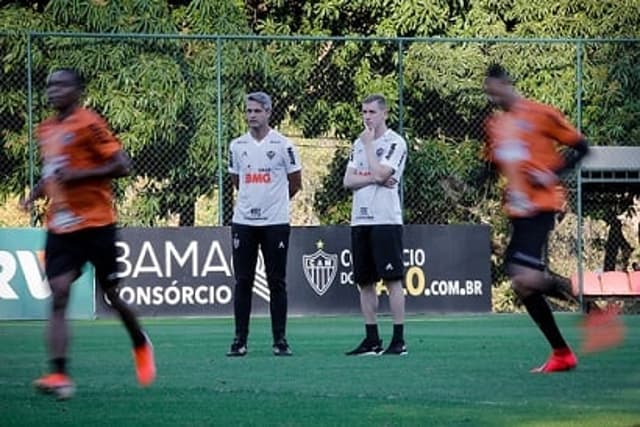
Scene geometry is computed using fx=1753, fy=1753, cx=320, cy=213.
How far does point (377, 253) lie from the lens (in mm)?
14742

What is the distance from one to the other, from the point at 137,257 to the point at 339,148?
5.31 metres

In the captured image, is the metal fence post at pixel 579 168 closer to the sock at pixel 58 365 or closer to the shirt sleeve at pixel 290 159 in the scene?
the shirt sleeve at pixel 290 159

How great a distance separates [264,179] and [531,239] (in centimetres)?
376

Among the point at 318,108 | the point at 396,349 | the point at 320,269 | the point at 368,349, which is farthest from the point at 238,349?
the point at 318,108

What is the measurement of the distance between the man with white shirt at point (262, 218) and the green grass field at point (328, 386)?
386 mm

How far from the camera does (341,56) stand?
27.5m

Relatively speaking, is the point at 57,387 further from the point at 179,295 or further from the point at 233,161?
the point at 179,295

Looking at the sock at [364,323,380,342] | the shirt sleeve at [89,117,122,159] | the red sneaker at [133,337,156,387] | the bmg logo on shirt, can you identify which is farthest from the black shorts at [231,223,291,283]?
the shirt sleeve at [89,117,122,159]

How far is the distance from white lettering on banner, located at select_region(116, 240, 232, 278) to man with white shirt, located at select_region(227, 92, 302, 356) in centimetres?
865

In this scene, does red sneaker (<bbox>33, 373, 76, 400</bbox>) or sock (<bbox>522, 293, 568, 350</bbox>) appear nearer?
red sneaker (<bbox>33, 373, 76, 400</bbox>)

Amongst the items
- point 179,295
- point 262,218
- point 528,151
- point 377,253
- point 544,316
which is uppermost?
point 528,151

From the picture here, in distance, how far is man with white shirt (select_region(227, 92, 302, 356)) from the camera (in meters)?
14.8

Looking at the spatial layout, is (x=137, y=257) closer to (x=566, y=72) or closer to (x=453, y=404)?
(x=566, y=72)

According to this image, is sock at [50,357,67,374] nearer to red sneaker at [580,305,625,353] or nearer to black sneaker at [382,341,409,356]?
red sneaker at [580,305,625,353]
